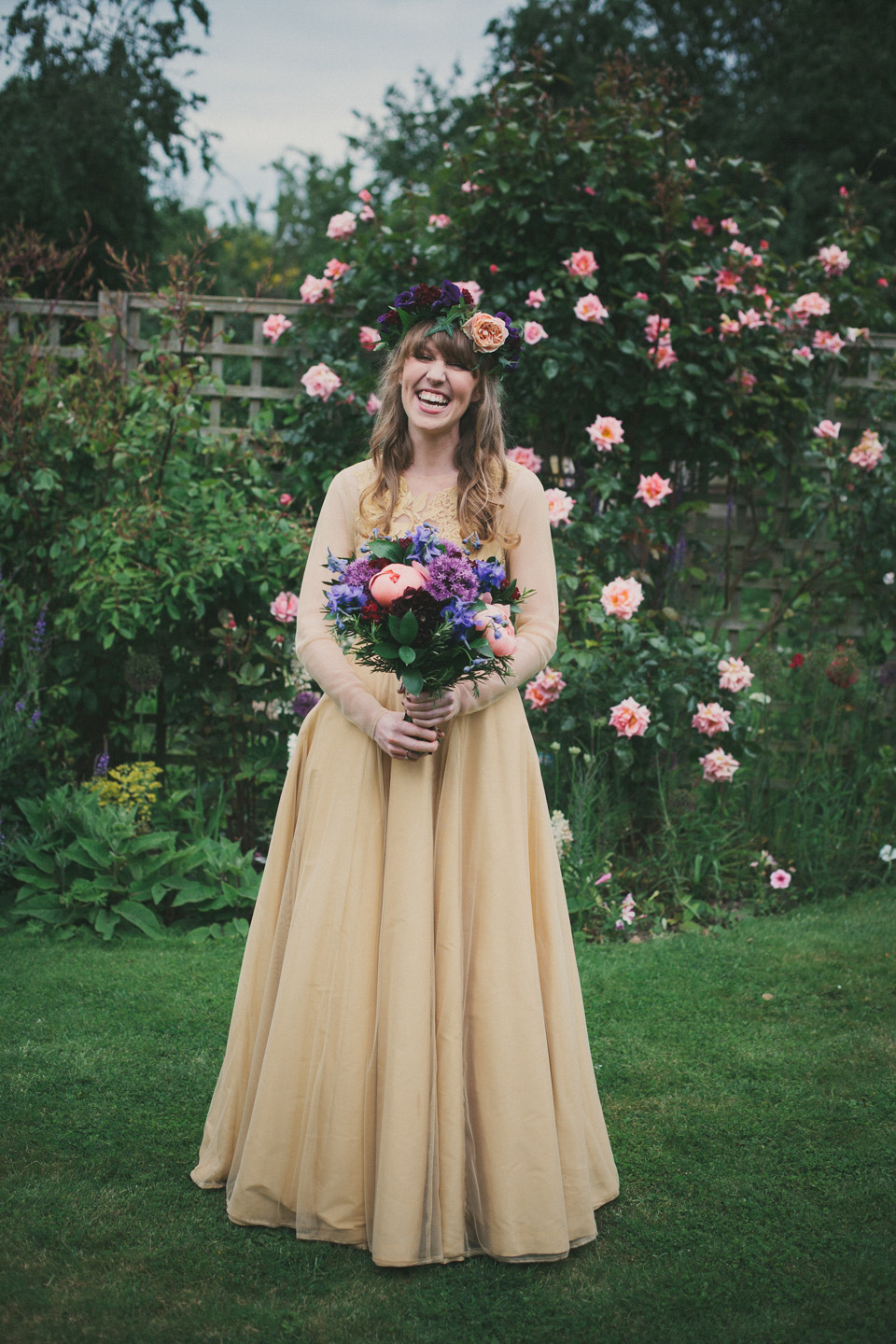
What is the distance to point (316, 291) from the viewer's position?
4.98m

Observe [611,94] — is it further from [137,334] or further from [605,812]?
[605,812]

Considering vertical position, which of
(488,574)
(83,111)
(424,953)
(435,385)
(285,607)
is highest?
(83,111)

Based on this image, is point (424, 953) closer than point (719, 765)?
Yes

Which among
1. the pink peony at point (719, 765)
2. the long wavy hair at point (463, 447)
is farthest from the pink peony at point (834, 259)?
the long wavy hair at point (463, 447)

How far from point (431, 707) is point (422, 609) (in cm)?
27

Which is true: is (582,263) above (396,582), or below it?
above

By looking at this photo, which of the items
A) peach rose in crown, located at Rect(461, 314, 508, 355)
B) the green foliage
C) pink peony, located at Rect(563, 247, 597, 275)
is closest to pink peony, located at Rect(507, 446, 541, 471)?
pink peony, located at Rect(563, 247, 597, 275)

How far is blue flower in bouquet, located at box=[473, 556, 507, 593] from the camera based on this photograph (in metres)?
2.01

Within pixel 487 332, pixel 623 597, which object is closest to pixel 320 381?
pixel 623 597

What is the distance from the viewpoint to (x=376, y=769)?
88.9 inches

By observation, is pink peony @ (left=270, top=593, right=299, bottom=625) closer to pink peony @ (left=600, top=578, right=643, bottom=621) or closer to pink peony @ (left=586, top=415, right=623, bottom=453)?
pink peony @ (left=600, top=578, right=643, bottom=621)

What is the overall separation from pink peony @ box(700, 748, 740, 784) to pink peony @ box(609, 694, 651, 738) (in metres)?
0.38

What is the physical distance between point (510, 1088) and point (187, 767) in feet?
10.2

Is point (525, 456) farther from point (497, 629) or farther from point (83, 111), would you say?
point (83, 111)
